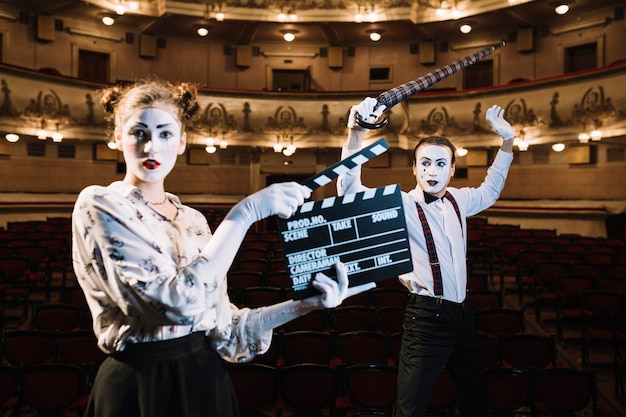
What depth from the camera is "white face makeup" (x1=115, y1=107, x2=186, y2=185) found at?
162 centimetres

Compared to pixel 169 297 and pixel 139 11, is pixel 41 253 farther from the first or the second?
pixel 139 11

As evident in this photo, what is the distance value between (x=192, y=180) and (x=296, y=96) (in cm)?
522

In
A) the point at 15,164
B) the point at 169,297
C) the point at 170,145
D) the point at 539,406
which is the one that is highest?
the point at 15,164

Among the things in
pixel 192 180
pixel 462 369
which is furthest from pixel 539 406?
pixel 192 180

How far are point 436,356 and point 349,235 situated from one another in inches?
52.5

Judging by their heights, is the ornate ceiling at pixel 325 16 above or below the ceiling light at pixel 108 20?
above

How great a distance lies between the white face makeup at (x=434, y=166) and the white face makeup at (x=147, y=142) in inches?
70.4

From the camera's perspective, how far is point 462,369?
117 inches

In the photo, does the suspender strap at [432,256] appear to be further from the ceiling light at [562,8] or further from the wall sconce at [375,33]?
the wall sconce at [375,33]

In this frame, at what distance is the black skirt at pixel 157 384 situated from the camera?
149cm

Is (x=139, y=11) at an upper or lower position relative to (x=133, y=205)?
upper

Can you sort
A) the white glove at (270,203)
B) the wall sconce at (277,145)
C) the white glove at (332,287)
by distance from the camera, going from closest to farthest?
the white glove at (270,203)
the white glove at (332,287)
the wall sconce at (277,145)

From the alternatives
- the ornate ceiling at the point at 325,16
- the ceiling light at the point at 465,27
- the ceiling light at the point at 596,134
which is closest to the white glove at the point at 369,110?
the ceiling light at the point at 596,134

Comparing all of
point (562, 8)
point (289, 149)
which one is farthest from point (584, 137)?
point (289, 149)
